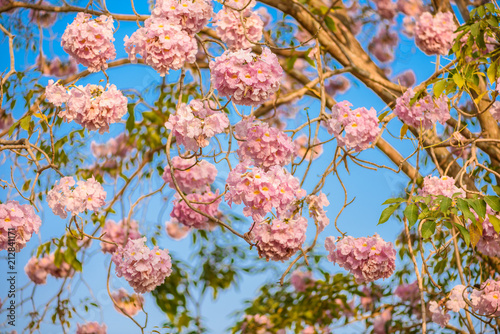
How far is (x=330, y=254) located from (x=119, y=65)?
4.69 ft

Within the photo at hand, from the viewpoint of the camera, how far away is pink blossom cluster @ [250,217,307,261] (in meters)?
1.75

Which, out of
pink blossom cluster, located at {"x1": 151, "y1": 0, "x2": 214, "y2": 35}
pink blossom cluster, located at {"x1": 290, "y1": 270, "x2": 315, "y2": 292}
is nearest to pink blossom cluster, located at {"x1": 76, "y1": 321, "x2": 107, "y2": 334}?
pink blossom cluster, located at {"x1": 290, "y1": 270, "x2": 315, "y2": 292}

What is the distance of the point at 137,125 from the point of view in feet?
10.2

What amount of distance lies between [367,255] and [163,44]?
914 mm

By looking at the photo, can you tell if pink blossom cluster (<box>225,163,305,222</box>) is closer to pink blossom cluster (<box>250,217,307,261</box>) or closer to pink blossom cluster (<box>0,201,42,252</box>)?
pink blossom cluster (<box>250,217,307,261</box>)

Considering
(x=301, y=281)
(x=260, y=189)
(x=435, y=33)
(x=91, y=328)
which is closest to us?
(x=260, y=189)

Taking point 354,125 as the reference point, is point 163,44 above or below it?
above

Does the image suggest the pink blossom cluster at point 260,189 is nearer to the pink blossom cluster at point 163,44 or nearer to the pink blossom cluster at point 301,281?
the pink blossom cluster at point 163,44

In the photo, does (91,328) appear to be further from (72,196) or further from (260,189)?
(260,189)

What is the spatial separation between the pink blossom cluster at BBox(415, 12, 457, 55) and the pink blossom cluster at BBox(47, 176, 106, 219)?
1795mm

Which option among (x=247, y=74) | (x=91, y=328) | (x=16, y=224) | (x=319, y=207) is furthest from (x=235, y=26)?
(x=91, y=328)

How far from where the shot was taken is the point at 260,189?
1649mm

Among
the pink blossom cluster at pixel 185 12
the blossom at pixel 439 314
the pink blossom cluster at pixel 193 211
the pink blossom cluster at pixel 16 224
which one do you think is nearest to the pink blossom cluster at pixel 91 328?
the pink blossom cluster at pixel 193 211

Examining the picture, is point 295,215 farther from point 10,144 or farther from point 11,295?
point 11,295
